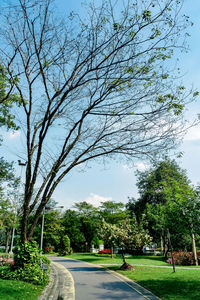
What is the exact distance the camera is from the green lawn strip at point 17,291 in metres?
7.11

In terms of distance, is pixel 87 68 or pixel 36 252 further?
pixel 36 252

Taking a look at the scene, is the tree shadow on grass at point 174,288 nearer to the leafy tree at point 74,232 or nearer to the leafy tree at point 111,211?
the leafy tree at point 111,211

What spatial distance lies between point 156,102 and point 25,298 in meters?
8.18

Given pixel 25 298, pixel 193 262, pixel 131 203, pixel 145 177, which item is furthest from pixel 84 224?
pixel 25 298

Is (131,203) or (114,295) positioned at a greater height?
(131,203)

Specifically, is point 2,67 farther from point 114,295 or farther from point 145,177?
point 145,177

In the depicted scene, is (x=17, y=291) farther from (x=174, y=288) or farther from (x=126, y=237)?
(x=126, y=237)

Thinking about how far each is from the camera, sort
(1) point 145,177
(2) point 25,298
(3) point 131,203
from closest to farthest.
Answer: (2) point 25,298 < (1) point 145,177 < (3) point 131,203

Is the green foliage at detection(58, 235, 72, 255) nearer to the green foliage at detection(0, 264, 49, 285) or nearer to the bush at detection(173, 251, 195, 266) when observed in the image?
the bush at detection(173, 251, 195, 266)

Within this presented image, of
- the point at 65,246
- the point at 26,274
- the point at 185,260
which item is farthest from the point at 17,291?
the point at 65,246

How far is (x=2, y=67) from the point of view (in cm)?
1009

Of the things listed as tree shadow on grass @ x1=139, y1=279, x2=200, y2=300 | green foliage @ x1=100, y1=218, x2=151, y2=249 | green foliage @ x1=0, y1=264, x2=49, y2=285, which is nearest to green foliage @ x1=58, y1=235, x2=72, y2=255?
green foliage @ x1=100, y1=218, x2=151, y2=249

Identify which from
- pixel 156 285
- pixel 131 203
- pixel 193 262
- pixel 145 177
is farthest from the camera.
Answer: pixel 131 203

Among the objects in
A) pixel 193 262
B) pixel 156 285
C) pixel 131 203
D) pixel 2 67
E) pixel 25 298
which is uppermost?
pixel 2 67
